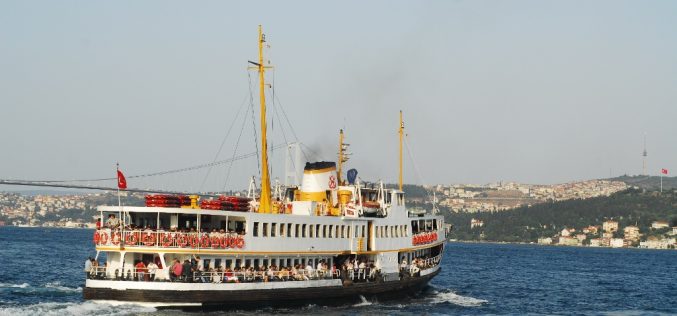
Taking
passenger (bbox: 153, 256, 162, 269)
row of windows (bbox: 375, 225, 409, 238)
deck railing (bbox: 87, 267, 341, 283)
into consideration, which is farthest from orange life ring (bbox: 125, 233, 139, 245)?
row of windows (bbox: 375, 225, 409, 238)

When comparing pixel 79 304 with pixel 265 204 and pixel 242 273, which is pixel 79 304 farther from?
pixel 265 204

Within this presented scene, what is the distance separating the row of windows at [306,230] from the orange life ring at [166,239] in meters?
3.87

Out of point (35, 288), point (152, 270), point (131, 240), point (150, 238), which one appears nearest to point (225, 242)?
point (150, 238)

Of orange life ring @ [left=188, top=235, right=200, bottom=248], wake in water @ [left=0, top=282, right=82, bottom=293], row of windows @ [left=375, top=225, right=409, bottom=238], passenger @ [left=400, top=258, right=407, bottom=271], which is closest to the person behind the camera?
orange life ring @ [left=188, top=235, right=200, bottom=248]

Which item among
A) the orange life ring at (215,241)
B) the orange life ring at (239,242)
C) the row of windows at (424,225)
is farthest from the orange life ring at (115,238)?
the row of windows at (424,225)

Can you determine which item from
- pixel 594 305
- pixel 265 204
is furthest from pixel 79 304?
pixel 594 305

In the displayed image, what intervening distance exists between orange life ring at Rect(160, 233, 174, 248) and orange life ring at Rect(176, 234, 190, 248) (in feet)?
0.76

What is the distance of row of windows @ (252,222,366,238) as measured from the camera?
39.8m

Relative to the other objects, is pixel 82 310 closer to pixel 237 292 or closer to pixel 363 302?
pixel 237 292

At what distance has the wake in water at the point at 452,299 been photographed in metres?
49.7

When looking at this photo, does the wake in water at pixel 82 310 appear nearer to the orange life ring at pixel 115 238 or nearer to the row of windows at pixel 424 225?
the orange life ring at pixel 115 238

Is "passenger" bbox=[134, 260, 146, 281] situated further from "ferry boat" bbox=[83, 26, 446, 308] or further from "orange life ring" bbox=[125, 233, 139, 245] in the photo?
"orange life ring" bbox=[125, 233, 139, 245]

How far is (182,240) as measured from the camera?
36812mm

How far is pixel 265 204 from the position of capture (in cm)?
4300
